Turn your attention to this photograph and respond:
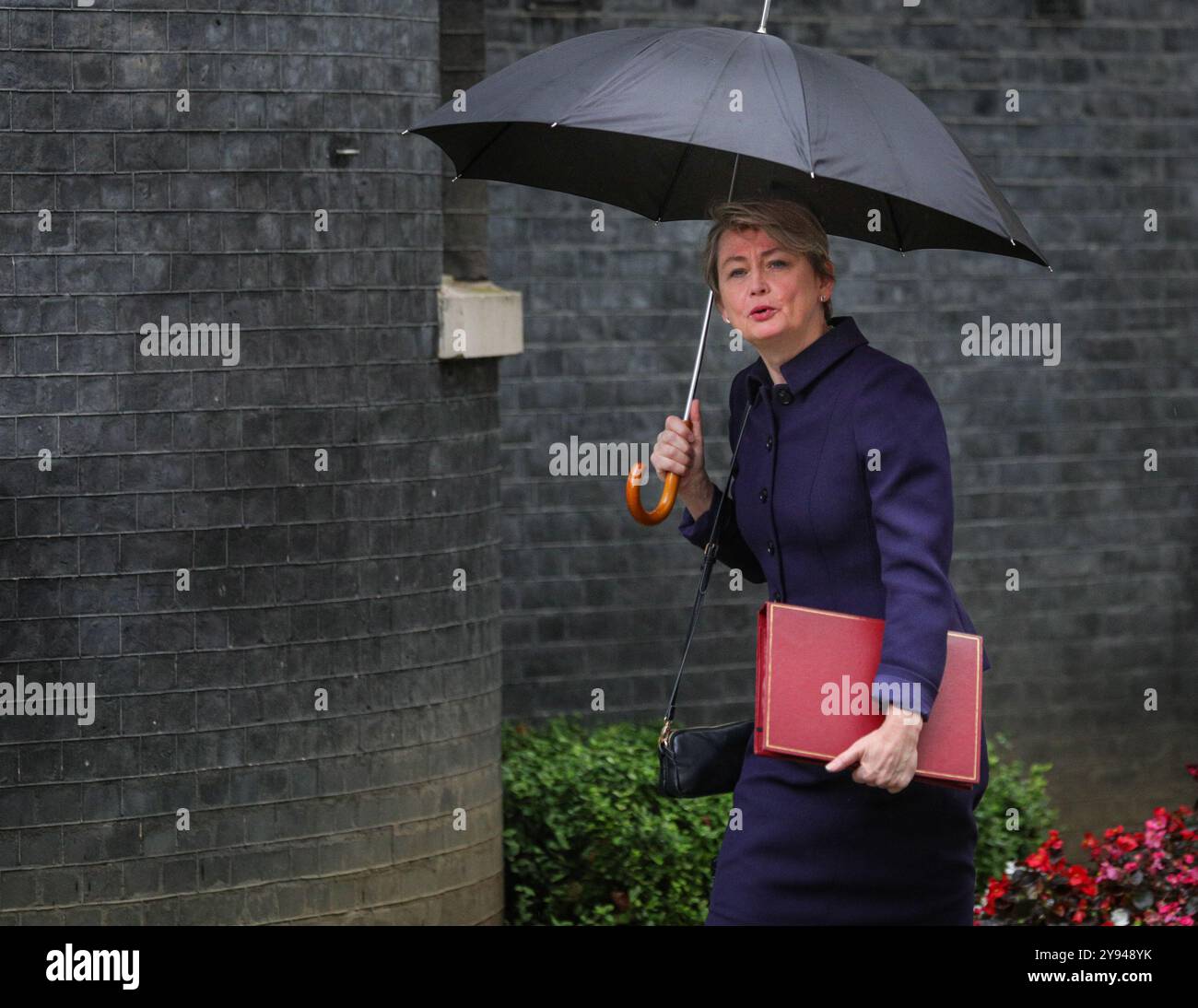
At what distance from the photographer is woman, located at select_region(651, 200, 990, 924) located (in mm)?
3855

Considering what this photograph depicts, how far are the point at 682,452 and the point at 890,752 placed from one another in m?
0.91

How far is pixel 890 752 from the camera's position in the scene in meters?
3.68

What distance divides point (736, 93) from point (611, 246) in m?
4.81

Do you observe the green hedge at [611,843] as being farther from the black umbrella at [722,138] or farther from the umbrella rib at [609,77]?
the umbrella rib at [609,77]

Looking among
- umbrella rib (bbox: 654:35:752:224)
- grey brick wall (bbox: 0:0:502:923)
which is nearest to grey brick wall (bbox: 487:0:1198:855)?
grey brick wall (bbox: 0:0:502:923)

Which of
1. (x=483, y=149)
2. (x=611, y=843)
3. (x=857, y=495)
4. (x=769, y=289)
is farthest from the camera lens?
(x=611, y=843)

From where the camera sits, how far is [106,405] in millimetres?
6129

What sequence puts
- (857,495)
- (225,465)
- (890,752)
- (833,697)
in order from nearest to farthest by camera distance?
1. (890,752)
2. (833,697)
3. (857,495)
4. (225,465)

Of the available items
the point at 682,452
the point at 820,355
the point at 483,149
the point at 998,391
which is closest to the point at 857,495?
the point at 820,355

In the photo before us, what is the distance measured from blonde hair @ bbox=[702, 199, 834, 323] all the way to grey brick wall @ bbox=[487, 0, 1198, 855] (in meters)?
4.58

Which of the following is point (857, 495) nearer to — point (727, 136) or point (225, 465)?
point (727, 136)

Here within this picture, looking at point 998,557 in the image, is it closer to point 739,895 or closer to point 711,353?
point 711,353

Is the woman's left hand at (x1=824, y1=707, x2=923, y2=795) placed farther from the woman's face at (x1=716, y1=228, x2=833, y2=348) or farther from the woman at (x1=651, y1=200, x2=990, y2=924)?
the woman's face at (x1=716, y1=228, x2=833, y2=348)
